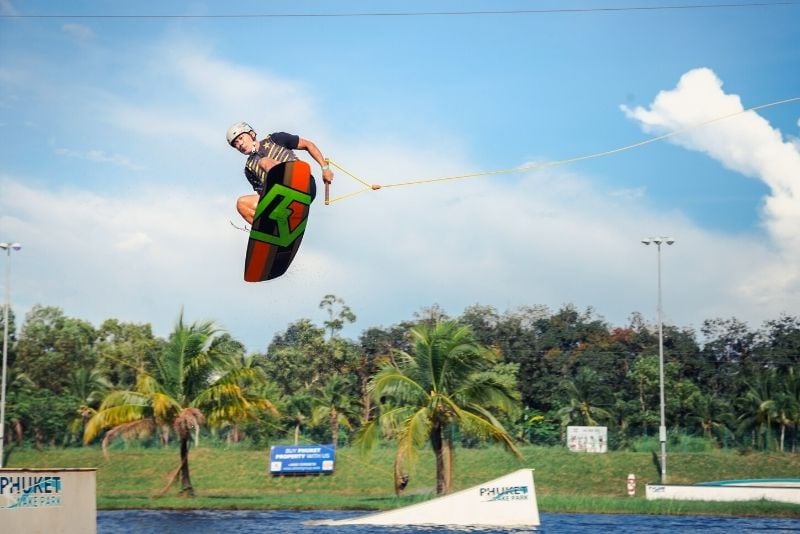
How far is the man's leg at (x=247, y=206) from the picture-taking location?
1277 centimetres

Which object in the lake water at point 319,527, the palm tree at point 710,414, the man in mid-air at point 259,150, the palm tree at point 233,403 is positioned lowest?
the lake water at point 319,527

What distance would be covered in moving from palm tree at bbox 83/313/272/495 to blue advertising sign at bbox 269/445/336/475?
10946mm

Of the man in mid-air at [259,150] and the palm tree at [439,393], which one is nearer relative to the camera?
the man in mid-air at [259,150]

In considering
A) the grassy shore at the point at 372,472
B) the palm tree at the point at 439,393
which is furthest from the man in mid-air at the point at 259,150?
the grassy shore at the point at 372,472

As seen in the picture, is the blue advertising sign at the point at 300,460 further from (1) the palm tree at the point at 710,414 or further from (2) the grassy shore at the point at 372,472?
(1) the palm tree at the point at 710,414

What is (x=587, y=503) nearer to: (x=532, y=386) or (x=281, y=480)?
(x=281, y=480)

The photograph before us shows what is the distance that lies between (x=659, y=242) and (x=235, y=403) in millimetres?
23012

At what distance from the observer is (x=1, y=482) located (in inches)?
792

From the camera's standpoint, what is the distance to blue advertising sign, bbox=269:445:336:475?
51.6 metres

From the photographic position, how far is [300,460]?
51.7 meters

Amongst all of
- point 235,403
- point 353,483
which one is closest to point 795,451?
point 353,483

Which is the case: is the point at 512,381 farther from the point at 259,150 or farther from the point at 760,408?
the point at 259,150

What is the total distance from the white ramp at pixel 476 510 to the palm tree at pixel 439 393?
310cm

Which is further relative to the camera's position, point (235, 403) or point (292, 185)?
point (235, 403)
